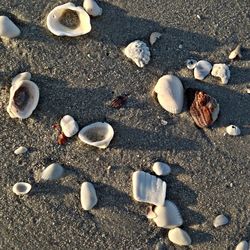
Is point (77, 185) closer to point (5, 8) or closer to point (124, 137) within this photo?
point (124, 137)

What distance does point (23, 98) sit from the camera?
9.25ft

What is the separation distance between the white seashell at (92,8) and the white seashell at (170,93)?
52cm

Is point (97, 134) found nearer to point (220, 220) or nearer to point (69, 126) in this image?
point (69, 126)

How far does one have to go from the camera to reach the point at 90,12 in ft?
9.37

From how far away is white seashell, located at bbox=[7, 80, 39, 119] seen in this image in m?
2.80

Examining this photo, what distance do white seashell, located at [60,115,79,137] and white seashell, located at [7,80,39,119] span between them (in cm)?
18

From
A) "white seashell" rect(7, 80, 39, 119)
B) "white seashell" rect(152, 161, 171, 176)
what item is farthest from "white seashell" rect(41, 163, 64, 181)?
"white seashell" rect(152, 161, 171, 176)

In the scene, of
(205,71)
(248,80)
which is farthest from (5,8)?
(248,80)

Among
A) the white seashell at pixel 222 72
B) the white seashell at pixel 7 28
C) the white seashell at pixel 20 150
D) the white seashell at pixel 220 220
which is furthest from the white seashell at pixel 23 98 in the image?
the white seashell at pixel 220 220

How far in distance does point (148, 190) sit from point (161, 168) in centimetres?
14

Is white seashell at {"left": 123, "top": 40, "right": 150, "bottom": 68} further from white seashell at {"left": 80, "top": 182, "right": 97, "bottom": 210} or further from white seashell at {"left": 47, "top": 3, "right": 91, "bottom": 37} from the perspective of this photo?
Result: white seashell at {"left": 80, "top": 182, "right": 97, "bottom": 210}

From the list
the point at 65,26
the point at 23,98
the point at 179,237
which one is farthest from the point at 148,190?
the point at 65,26

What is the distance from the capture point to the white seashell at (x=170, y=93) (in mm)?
2818

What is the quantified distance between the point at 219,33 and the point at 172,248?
1.25 m
